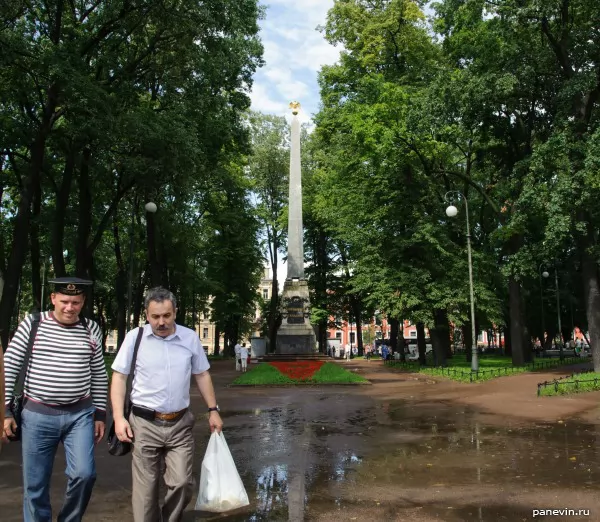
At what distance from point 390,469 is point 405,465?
0.30 meters

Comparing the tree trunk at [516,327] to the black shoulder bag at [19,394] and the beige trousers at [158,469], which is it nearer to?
the beige trousers at [158,469]

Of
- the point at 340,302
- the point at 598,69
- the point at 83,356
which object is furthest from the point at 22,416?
the point at 340,302

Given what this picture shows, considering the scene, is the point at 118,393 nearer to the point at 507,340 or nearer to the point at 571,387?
the point at 571,387

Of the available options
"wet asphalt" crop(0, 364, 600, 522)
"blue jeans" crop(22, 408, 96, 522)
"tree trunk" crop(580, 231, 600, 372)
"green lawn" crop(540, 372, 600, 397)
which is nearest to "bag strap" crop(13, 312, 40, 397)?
"blue jeans" crop(22, 408, 96, 522)

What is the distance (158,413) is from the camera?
156 inches

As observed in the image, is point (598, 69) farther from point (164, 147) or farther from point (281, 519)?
point (281, 519)

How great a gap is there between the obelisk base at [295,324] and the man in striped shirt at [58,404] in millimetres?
22981

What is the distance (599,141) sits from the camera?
51.8 feet

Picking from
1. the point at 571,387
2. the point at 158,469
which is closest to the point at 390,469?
the point at 158,469

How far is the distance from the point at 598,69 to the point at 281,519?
1853 centimetres

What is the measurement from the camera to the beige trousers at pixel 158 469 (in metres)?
3.89

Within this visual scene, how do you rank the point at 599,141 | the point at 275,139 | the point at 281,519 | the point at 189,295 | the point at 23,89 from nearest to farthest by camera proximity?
1. the point at 281,519
2. the point at 599,141
3. the point at 23,89
4. the point at 189,295
5. the point at 275,139

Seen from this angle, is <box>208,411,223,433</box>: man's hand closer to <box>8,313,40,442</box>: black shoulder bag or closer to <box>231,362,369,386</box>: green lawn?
<box>8,313,40,442</box>: black shoulder bag

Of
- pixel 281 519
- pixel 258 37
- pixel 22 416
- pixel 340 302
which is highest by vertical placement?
pixel 258 37
